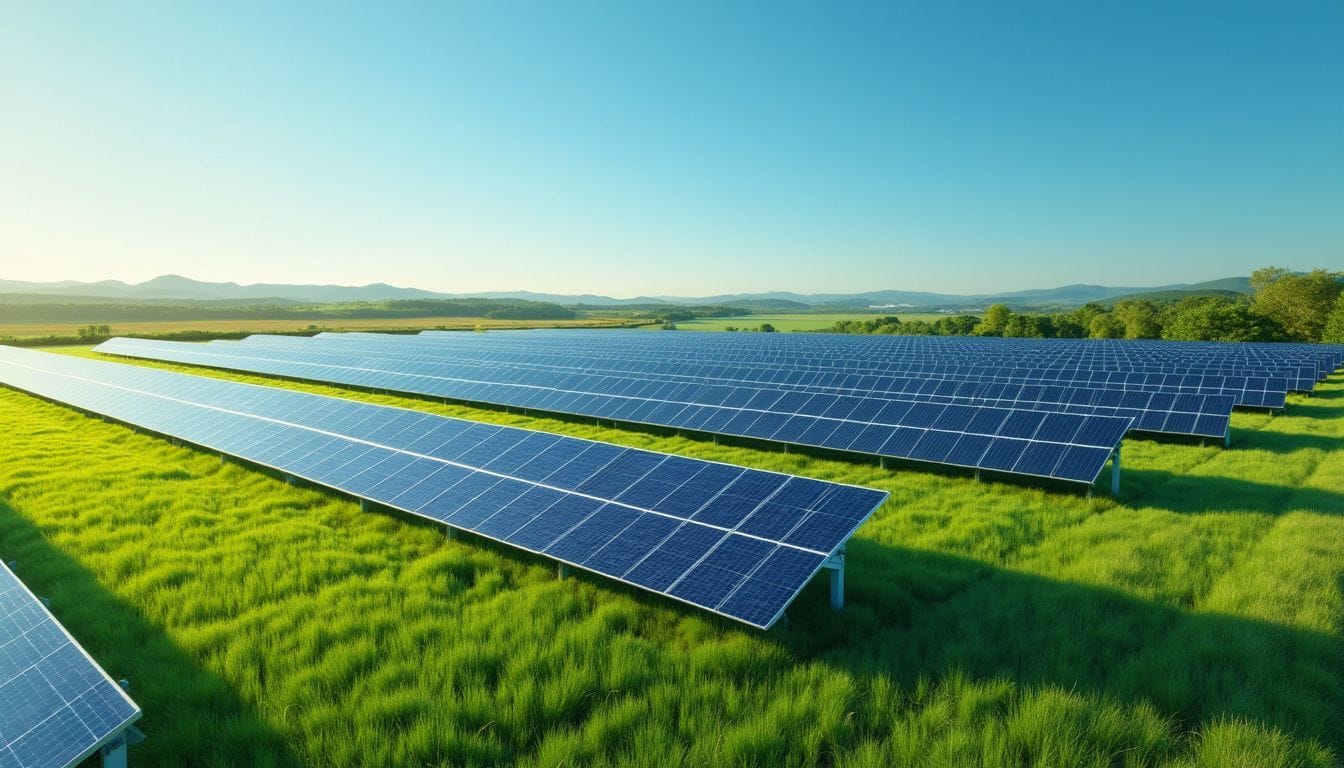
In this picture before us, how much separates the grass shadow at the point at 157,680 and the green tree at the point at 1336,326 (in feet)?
301

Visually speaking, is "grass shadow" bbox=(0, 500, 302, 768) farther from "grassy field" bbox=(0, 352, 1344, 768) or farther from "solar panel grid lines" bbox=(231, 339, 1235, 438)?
"solar panel grid lines" bbox=(231, 339, 1235, 438)

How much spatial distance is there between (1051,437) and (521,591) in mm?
11951

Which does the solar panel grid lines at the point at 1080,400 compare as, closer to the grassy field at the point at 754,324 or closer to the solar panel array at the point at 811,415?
the solar panel array at the point at 811,415

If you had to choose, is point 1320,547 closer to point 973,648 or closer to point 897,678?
point 973,648

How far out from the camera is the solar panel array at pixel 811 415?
12906 mm

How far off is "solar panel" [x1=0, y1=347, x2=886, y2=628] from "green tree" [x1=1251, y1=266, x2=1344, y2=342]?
301 ft

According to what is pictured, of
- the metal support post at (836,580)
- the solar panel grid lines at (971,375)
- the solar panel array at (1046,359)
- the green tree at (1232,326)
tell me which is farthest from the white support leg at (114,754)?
the green tree at (1232,326)

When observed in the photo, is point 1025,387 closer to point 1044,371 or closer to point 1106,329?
point 1044,371

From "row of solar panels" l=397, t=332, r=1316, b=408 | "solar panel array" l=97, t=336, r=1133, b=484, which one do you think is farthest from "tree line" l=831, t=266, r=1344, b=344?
"solar panel array" l=97, t=336, r=1133, b=484

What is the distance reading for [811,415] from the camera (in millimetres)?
16812

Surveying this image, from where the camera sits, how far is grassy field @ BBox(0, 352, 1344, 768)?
4855 mm

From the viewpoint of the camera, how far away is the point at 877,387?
76.6ft

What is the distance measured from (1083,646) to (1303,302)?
98158 mm

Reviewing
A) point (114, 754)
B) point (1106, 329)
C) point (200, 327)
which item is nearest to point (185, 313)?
point (200, 327)
